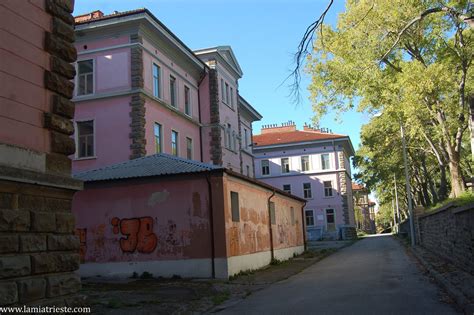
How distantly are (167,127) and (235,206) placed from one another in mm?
10742

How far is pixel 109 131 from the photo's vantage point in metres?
24.5

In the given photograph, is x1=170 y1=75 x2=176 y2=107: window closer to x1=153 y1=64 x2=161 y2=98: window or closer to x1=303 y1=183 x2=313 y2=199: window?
x1=153 y1=64 x2=161 y2=98: window

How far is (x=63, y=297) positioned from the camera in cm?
675

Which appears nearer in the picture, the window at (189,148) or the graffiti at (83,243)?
the graffiti at (83,243)

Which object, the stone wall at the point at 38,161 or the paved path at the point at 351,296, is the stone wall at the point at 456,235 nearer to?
the paved path at the point at 351,296

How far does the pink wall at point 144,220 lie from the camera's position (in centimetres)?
1600

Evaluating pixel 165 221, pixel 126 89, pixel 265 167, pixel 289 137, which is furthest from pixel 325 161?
pixel 165 221

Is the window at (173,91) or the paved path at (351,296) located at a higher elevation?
the window at (173,91)

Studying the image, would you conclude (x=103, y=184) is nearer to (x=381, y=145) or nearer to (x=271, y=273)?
(x=271, y=273)

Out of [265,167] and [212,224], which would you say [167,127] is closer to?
[212,224]

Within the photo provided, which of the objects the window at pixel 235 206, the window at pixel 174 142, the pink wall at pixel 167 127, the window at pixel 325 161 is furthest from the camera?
the window at pixel 325 161

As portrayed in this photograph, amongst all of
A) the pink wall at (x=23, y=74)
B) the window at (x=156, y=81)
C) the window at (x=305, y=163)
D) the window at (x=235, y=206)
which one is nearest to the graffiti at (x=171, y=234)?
the window at (x=235, y=206)

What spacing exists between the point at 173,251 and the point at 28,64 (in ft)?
33.5

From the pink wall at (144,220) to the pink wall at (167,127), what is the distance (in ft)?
24.4
